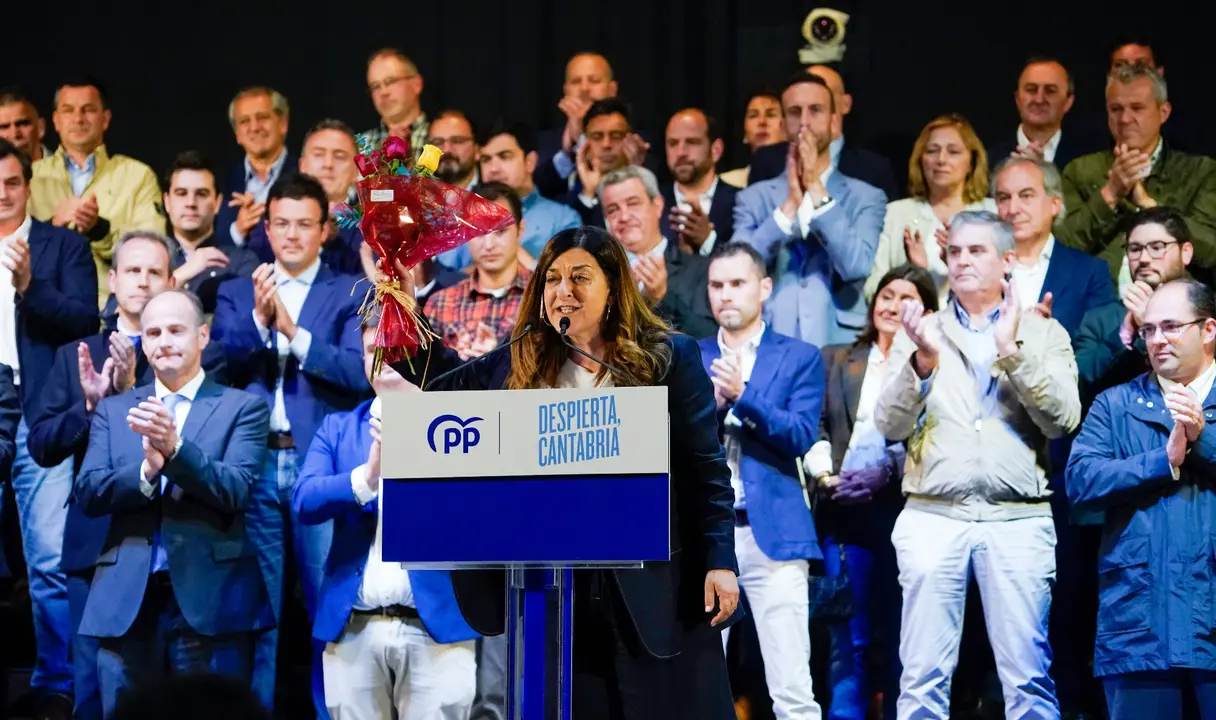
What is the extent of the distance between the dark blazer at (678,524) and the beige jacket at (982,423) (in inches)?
87.6

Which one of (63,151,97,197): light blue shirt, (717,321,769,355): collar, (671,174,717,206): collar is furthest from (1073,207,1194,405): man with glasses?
(63,151,97,197): light blue shirt

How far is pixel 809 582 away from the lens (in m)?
5.40

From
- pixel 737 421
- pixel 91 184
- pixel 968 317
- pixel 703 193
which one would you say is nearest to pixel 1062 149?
pixel 968 317

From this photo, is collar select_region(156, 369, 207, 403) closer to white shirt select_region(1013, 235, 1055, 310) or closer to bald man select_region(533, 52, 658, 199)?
bald man select_region(533, 52, 658, 199)

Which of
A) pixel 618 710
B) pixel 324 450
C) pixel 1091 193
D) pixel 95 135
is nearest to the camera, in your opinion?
pixel 618 710

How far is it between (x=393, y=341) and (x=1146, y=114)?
157 inches

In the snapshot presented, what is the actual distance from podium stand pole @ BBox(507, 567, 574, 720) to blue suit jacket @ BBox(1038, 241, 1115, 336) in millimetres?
3298

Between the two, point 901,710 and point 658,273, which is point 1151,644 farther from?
point 658,273

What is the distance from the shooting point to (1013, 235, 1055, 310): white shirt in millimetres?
5660

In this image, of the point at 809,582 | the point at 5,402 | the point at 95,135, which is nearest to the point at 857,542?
the point at 809,582

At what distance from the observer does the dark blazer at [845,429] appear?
558 cm

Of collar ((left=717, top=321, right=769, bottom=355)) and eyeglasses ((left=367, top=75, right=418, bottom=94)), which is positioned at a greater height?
eyeglasses ((left=367, top=75, right=418, bottom=94))

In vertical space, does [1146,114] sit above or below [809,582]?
above

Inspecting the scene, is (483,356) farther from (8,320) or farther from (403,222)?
(8,320)
